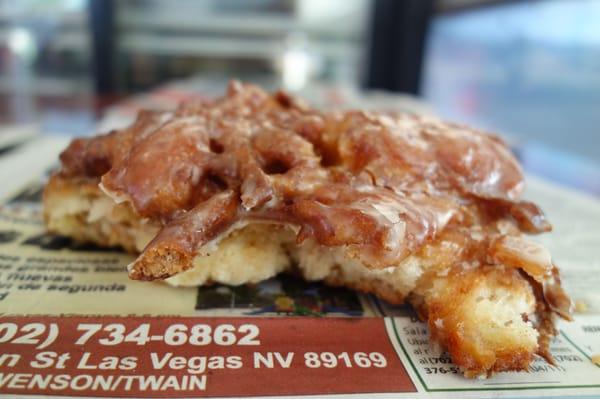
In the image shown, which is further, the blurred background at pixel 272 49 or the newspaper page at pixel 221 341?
the blurred background at pixel 272 49

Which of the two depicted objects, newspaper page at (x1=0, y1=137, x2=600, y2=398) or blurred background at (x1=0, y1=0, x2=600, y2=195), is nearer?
newspaper page at (x1=0, y1=137, x2=600, y2=398)

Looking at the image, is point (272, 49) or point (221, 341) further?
point (272, 49)

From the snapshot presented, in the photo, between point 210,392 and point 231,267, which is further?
point 231,267

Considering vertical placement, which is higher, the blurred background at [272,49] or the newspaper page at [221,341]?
the blurred background at [272,49]

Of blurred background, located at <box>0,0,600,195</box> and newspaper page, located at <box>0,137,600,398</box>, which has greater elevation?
blurred background, located at <box>0,0,600,195</box>

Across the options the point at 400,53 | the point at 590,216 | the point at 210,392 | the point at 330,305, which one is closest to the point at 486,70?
the point at 400,53

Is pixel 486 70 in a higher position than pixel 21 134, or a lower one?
higher

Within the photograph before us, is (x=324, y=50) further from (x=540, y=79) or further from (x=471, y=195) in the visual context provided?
(x=471, y=195)

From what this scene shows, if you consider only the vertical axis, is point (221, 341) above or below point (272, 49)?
below
